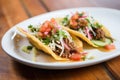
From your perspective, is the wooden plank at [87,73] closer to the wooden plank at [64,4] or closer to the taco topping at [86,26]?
the taco topping at [86,26]

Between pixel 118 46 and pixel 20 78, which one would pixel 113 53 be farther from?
pixel 20 78

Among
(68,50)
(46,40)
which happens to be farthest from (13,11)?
(68,50)

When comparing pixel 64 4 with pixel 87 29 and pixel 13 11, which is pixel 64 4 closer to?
pixel 13 11

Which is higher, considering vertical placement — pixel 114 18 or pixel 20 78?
pixel 20 78

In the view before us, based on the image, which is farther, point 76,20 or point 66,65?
point 76,20

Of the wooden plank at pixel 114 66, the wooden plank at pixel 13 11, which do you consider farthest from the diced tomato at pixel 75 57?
the wooden plank at pixel 13 11

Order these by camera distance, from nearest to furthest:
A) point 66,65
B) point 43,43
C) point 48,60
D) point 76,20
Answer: point 66,65 → point 48,60 → point 43,43 → point 76,20

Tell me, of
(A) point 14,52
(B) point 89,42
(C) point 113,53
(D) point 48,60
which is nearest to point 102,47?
(B) point 89,42
